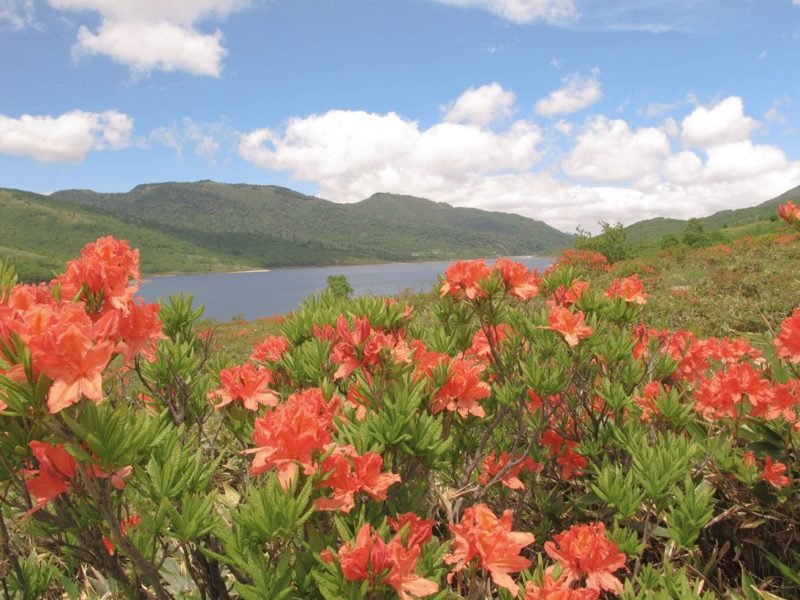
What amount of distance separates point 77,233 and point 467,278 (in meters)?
177

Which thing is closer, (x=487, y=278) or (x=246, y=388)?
(x=246, y=388)

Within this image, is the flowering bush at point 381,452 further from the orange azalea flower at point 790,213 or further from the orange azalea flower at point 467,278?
the orange azalea flower at point 790,213

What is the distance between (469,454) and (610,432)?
73cm

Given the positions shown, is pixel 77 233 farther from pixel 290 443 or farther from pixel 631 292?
pixel 290 443

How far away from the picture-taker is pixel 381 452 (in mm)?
1317

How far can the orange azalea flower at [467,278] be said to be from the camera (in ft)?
6.73

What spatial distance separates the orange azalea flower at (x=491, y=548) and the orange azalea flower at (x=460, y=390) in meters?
0.39

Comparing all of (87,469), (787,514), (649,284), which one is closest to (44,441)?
(87,469)

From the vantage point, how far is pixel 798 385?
2.29 meters

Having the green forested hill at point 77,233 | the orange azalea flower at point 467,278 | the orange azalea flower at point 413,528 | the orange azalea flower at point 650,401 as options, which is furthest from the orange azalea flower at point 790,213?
the green forested hill at point 77,233

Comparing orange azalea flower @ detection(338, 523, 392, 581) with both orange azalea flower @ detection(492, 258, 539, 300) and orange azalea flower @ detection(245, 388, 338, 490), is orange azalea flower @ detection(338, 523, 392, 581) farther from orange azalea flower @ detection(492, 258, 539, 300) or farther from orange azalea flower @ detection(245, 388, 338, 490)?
orange azalea flower @ detection(492, 258, 539, 300)

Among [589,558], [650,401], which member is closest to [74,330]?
[589,558]

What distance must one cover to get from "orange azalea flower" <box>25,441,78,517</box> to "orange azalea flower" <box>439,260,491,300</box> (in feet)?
4.86

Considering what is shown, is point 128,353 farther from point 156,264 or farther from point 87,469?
point 156,264
